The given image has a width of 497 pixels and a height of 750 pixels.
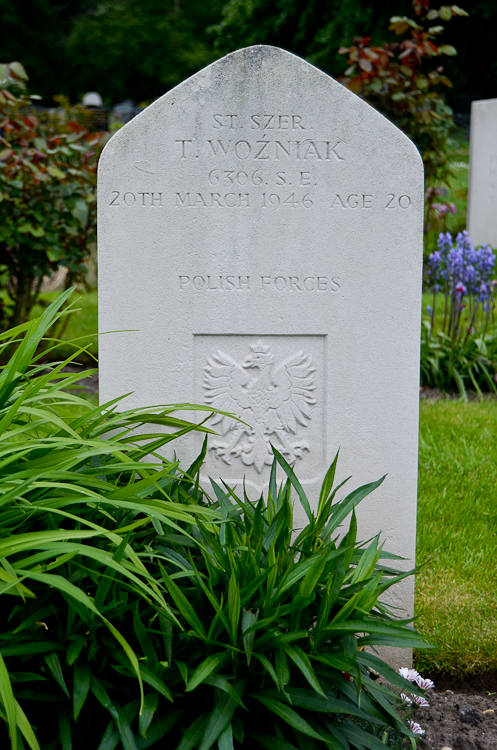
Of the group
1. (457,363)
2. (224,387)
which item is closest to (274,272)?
(224,387)

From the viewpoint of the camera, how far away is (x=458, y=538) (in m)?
3.12

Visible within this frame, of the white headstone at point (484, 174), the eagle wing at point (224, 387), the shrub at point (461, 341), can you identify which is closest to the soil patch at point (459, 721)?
the eagle wing at point (224, 387)

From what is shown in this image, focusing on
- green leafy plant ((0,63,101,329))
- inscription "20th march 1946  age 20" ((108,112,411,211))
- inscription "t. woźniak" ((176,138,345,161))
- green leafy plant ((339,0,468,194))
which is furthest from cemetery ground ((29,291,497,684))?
green leafy plant ((339,0,468,194))

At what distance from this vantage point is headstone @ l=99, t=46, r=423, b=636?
2.37m

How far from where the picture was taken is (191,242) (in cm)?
244

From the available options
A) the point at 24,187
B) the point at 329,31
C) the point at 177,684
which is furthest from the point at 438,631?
the point at 329,31

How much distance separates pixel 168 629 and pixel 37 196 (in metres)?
3.81

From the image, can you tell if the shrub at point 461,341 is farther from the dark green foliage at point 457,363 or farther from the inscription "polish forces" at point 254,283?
the inscription "polish forces" at point 254,283

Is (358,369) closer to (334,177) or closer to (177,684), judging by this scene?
(334,177)

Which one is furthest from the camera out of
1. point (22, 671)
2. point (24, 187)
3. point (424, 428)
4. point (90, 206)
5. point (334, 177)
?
point (90, 206)

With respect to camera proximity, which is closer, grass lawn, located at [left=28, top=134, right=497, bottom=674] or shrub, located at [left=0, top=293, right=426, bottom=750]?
shrub, located at [left=0, top=293, right=426, bottom=750]

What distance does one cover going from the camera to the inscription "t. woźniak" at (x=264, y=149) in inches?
93.8

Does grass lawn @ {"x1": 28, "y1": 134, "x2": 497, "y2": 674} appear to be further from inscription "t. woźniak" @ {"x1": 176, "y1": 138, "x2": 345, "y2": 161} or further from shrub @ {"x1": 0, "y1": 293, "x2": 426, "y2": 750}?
A: inscription "t. woźniak" @ {"x1": 176, "y1": 138, "x2": 345, "y2": 161}

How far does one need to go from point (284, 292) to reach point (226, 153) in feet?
1.62
